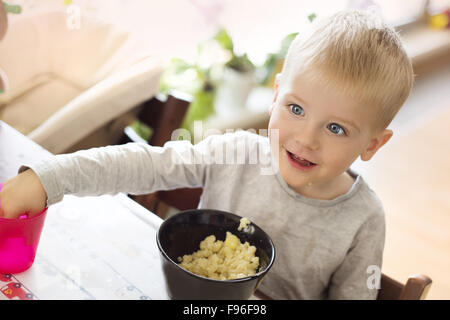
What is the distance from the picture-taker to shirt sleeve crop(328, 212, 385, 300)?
2.50 feet

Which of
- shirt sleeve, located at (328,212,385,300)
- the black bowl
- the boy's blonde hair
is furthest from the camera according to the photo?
shirt sleeve, located at (328,212,385,300)

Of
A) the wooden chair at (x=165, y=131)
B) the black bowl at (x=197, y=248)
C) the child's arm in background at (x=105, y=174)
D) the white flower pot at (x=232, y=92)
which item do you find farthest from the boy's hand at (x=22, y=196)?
the white flower pot at (x=232, y=92)

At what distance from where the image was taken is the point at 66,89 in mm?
1051

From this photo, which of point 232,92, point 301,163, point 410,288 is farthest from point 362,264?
point 232,92

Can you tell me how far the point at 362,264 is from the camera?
0.77 metres

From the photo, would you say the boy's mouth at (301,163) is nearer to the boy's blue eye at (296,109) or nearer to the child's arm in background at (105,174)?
the boy's blue eye at (296,109)

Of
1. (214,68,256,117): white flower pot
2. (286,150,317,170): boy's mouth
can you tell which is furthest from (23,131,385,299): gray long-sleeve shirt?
(214,68,256,117): white flower pot

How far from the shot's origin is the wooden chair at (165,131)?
894 millimetres

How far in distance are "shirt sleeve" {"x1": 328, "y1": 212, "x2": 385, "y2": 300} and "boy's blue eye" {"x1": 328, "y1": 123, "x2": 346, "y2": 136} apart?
191mm

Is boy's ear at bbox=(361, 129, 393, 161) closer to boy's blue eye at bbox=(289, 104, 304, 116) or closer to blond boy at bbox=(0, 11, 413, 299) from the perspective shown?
blond boy at bbox=(0, 11, 413, 299)

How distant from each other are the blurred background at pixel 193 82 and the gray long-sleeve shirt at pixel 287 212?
168 millimetres

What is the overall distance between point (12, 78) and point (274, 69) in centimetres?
143

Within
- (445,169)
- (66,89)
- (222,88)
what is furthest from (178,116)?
(445,169)

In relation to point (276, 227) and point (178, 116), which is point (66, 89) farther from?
point (276, 227)
